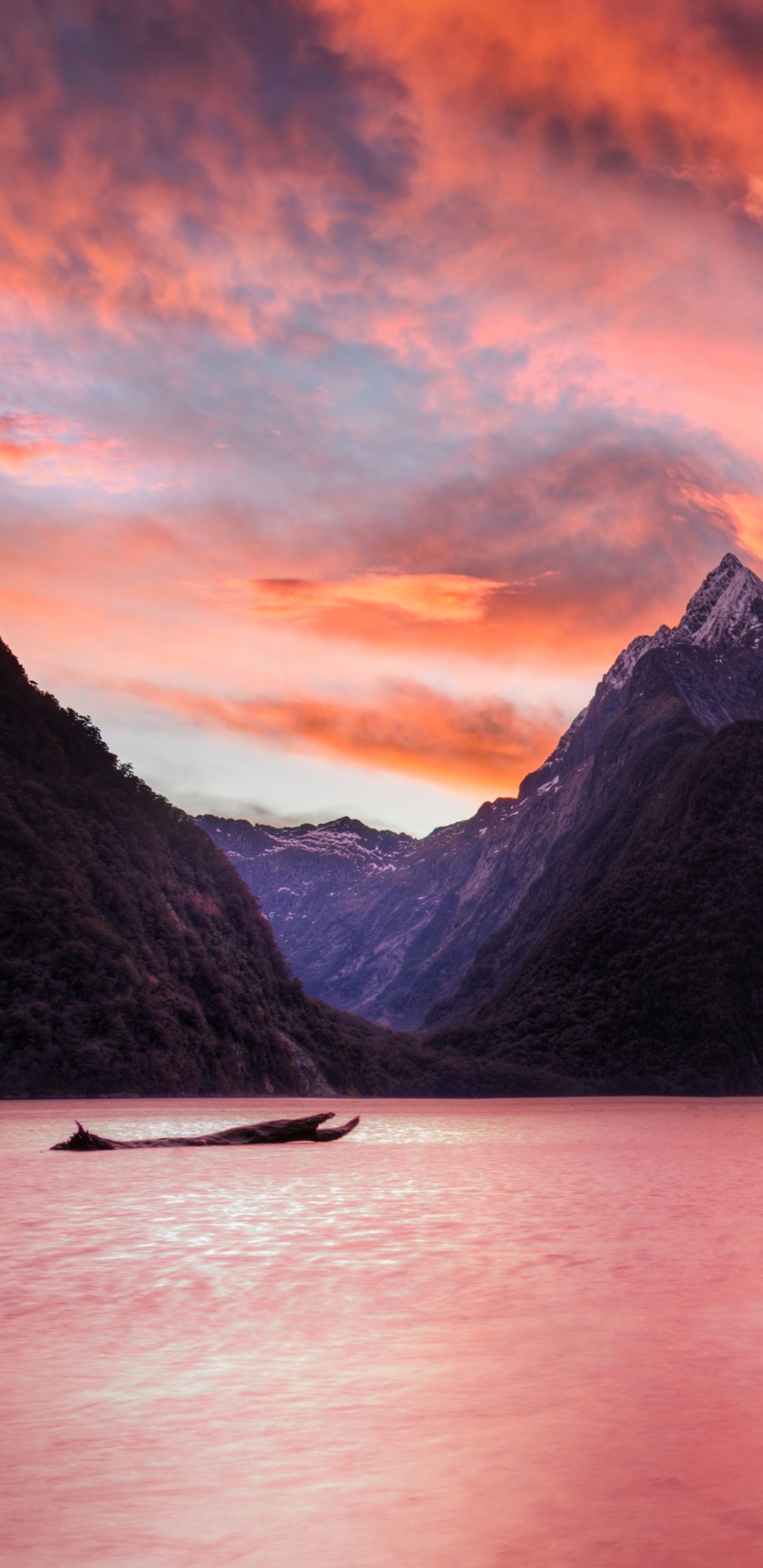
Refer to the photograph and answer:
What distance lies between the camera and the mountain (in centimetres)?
7925

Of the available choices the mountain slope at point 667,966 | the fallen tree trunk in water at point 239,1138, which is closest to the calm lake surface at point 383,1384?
the fallen tree trunk in water at point 239,1138

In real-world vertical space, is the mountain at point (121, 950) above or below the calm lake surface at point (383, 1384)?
above

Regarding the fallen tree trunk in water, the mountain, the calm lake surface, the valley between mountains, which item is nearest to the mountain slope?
the valley between mountains

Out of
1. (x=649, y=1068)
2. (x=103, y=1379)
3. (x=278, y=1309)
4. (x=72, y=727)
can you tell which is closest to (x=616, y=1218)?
(x=278, y=1309)

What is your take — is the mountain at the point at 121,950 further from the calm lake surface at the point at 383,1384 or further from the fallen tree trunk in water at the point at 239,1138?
the calm lake surface at the point at 383,1384

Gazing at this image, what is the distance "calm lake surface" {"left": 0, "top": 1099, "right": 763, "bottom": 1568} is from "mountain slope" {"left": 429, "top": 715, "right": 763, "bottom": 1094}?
110748 millimetres

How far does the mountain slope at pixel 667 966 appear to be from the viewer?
429 ft

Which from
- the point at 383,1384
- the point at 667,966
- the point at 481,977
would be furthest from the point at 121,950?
the point at 481,977

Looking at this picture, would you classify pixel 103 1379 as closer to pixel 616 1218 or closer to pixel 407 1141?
pixel 616 1218

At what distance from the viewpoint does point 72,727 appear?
104625 mm

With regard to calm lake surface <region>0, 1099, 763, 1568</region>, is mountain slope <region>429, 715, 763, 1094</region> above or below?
above

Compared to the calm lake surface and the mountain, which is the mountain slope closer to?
the mountain

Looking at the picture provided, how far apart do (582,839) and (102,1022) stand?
112 metres

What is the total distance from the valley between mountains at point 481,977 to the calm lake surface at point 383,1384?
193 feet
